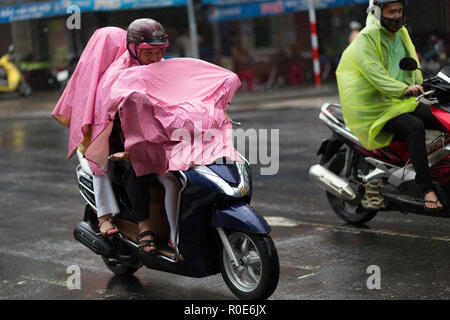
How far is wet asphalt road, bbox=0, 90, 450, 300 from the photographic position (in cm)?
584

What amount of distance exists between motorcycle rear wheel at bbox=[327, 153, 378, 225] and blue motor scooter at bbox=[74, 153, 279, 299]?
7.62ft

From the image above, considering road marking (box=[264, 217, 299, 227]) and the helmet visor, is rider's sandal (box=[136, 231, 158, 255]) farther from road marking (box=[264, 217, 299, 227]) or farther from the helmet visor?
road marking (box=[264, 217, 299, 227])

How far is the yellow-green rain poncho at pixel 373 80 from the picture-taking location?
22.5ft

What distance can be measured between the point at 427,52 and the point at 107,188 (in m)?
20.8

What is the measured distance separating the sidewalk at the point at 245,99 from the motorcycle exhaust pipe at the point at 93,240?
1478 centimetres

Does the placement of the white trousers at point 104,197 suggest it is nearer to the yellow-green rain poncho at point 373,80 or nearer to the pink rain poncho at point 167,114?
the pink rain poncho at point 167,114

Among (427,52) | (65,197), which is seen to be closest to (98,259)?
(65,197)

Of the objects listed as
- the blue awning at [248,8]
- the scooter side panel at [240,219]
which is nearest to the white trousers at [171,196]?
the scooter side panel at [240,219]

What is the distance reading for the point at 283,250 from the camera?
6.94m

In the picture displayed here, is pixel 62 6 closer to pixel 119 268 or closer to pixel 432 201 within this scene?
pixel 119 268

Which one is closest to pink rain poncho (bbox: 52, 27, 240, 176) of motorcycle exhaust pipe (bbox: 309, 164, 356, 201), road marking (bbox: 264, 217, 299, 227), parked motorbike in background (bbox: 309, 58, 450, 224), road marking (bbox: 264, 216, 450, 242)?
parked motorbike in background (bbox: 309, 58, 450, 224)

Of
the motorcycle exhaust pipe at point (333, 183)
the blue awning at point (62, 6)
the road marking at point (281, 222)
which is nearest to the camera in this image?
the motorcycle exhaust pipe at point (333, 183)

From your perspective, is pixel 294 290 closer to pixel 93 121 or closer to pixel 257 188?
pixel 93 121

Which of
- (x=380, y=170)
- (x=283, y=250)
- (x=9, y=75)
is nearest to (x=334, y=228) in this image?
(x=380, y=170)
